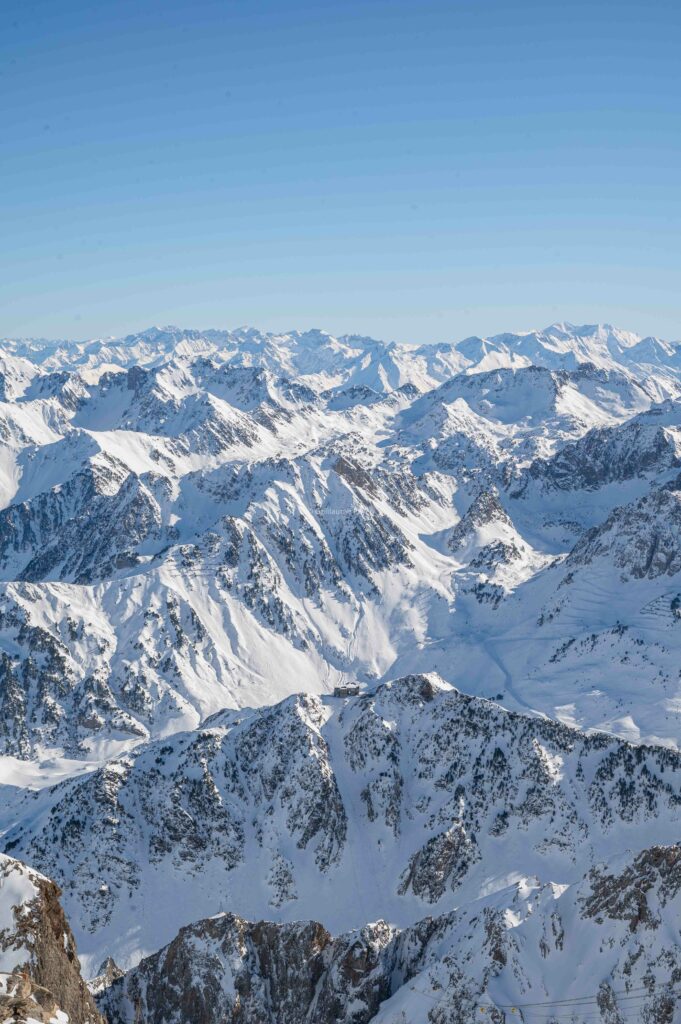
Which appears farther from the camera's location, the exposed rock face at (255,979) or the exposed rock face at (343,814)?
the exposed rock face at (343,814)

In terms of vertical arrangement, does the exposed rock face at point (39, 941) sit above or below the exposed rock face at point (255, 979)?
above

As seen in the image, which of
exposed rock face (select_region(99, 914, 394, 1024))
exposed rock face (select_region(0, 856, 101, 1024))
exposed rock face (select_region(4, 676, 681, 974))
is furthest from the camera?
exposed rock face (select_region(4, 676, 681, 974))

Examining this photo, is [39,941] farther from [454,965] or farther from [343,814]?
[343,814]

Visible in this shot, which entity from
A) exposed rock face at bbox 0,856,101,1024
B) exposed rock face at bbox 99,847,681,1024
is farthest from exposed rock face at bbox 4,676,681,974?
exposed rock face at bbox 0,856,101,1024

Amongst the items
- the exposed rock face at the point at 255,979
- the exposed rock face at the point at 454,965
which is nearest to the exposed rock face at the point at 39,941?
the exposed rock face at the point at 255,979

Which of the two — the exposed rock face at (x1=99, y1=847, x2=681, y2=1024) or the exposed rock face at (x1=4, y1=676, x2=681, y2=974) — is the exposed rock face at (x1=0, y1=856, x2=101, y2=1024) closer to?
the exposed rock face at (x1=99, y1=847, x2=681, y2=1024)

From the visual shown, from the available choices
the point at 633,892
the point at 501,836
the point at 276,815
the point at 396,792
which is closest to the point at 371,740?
the point at 396,792

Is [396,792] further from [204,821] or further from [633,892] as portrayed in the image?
[633,892]

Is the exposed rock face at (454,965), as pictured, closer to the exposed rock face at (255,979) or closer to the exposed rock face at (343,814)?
the exposed rock face at (255,979)

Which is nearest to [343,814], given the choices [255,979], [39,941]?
[255,979]
